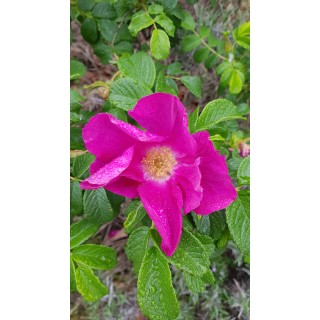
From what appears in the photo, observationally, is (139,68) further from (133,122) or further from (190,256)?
(190,256)

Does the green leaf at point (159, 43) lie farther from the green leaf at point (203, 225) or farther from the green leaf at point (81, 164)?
the green leaf at point (203, 225)

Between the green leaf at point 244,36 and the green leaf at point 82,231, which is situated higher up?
the green leaf at point 244,36

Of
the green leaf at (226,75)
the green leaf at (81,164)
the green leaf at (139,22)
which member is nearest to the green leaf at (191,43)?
the green leaf at (226,75)

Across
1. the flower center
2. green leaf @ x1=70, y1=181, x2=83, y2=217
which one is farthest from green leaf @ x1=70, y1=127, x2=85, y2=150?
the flower center

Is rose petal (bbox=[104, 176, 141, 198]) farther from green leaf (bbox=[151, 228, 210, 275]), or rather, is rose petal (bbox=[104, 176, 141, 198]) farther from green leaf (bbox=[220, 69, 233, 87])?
green leaf (bbox=[220, 69, 233, 87])

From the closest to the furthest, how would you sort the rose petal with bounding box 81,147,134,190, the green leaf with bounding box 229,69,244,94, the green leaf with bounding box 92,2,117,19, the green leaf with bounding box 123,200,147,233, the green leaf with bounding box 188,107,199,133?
the rose petal with bounding box 81,147,134,190 < the green leaf with bounding box 123,200,147,233 < the green leaf with bounding box 188,107,199,133 < the green leaf with bounding box 92,2,117,19 < the green leaf with bounding box 229,69,244,94

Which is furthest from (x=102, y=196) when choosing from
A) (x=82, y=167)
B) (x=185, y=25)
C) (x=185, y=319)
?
(x=185, y=319)
